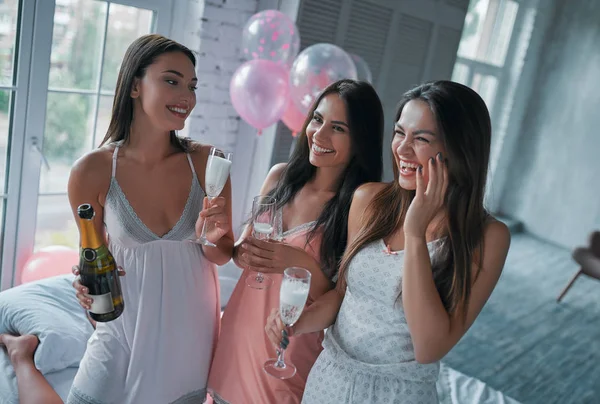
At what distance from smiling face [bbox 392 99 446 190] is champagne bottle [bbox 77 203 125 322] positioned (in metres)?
0.81

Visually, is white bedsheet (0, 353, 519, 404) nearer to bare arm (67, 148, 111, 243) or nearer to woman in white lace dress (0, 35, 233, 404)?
woman in white lace dress (0, 35, 233, 404)

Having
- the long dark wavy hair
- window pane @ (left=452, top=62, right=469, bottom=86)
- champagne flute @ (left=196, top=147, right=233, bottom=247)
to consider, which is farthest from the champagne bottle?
window pane @ (left=452, top=62, right=469, bottom=86)

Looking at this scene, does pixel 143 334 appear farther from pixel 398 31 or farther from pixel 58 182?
pixel 398 31

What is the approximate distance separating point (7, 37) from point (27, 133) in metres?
0.48

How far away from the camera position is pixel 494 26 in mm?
7055

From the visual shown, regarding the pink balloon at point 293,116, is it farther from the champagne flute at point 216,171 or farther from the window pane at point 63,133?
the champagne flute at point 216,171

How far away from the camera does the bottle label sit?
Result: 1477 millimetres

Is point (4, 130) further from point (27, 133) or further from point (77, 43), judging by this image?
point (77, 43)

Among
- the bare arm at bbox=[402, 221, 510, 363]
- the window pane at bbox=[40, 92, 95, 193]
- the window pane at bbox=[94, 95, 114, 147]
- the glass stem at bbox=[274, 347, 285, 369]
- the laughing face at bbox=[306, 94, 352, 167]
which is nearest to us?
the bare arm at bbox=[402, 221, 510, 363]

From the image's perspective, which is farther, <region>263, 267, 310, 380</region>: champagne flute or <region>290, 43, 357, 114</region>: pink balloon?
<region>290, 43, 357, 114</region>: pink balloon

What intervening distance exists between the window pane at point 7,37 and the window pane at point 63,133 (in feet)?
0.82

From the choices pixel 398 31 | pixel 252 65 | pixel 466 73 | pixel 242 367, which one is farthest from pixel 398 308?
pixel 466 73

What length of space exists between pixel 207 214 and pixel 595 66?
21.7ft

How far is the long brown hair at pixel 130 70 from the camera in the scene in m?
1.59
